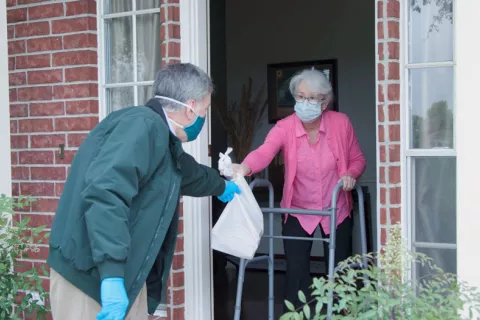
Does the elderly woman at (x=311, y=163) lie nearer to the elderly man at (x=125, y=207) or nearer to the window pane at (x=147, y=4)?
the window pane at (x=147, y=4)

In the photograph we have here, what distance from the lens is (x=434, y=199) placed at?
341 cm

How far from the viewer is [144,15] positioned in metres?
4.12

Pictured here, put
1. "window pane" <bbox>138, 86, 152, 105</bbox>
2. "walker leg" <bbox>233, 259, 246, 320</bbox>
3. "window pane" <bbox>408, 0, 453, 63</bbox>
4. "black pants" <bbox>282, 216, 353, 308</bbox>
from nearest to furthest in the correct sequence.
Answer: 1. "window pane" <bbox>408, 0, 453, 63</bbox>
2. "walker leg" <bbox>233, 259, 246, 320</bbox>
3. "black pants" <bbox>282, 216, 353, 308</bbox>
4. "window pane" <bbox>138, 86, 152, 105</bbox>

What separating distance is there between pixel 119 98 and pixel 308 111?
4.20ft

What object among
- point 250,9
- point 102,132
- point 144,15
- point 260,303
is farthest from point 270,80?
point 102,132

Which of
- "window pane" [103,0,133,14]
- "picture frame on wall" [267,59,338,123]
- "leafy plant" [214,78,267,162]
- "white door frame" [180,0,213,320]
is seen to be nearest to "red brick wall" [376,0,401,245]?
"white door frame" [180,0,213,320]

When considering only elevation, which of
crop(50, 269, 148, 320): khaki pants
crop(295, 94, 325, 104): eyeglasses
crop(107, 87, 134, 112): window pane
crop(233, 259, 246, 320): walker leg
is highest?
crop(107, 87, 134, 112): window pane

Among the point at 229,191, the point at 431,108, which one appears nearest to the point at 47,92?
the point at 229,191

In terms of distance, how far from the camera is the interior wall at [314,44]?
7.94 meters

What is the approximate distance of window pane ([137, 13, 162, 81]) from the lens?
13.4 feet

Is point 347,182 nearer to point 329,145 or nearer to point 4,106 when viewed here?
point 329,145

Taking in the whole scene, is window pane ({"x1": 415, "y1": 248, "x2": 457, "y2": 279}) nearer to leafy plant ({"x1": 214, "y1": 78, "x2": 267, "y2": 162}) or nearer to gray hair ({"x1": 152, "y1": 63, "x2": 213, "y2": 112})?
gray hair ({"x1": 152, "y1": 63, "x2": 213, "y2": 112})

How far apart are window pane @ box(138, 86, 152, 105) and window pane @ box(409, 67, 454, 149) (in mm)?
1687

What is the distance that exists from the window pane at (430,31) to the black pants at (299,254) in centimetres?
120
